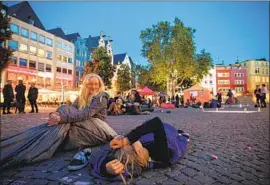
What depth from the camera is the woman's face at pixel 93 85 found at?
412 cm

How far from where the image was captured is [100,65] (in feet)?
123

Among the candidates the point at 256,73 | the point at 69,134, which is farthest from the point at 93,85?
the point at 256,73

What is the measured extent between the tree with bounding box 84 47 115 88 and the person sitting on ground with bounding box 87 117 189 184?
35.0 meters

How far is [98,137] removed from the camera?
3.97 metres

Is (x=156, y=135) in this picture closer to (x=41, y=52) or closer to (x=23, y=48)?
(x=23, y=48)

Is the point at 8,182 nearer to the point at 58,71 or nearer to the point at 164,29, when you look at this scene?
the point at 164,29

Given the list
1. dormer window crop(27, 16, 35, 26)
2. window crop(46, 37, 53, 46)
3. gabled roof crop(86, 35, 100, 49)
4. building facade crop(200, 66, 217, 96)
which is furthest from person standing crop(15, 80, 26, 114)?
building facade crop(200, 66, 217, 96)

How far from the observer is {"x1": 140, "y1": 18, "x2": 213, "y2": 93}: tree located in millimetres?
39219

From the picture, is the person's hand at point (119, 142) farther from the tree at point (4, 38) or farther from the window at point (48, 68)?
the window at point (48, 68)

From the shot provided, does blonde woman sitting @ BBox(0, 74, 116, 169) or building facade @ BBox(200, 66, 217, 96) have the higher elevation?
building facade @ BBox(200, 66, 217, 96)

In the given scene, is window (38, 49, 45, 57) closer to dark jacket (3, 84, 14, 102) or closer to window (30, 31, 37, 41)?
window (30, 31, 37, 41)

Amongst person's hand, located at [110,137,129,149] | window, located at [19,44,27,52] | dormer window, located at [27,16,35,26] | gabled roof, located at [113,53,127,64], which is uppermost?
dormer window, located at [27,16,35,26]

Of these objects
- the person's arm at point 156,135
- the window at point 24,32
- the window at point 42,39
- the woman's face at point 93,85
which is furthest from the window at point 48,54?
the person's arm at point 156,135

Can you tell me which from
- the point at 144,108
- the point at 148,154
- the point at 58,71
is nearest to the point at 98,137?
the point at 148,154
